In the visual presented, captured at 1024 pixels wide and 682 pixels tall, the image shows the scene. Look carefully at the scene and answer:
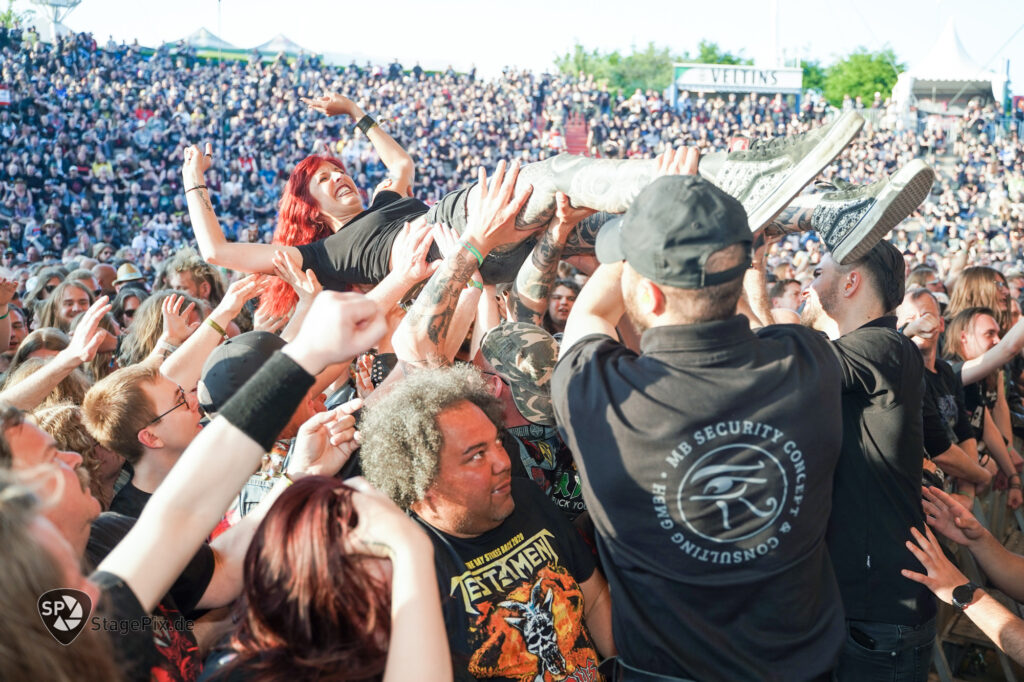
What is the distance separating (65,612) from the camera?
1204mm

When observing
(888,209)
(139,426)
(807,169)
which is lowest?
(139,426)

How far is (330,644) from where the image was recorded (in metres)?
1.37

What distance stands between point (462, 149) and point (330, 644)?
2296 centimetres

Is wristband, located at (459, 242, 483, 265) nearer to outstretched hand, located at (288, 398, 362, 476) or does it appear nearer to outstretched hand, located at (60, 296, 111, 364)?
outstretched hand, located at (288, 398, 362, 476)

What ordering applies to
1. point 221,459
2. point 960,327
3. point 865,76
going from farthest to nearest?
point 865,76, point 960,327, point 221,459

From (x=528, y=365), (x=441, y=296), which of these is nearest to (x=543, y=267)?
(x=441, y=296)

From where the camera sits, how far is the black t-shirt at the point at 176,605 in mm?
1628

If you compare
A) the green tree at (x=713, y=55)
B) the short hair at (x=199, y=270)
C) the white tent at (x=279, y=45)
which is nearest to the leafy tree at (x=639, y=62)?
the green tree at (x=713, y=55)

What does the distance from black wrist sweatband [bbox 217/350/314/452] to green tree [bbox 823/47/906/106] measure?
55158 mm

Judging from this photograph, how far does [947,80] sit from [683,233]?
40.5 meters

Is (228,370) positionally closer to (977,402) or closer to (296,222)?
(296,222)

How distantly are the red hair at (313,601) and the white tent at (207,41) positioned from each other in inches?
1156

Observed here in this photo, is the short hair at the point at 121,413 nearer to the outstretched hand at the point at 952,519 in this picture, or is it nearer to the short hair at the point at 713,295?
the short hair at the point at 713,295

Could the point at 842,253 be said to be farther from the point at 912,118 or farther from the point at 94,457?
the point at 912,118
